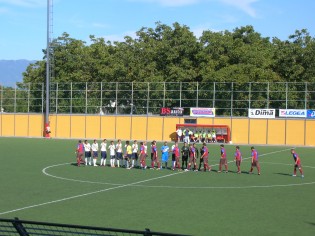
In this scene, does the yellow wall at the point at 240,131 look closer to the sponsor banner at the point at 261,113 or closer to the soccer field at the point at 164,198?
the sponsor banner at the point at 261,113

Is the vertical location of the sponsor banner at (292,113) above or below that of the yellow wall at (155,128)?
above

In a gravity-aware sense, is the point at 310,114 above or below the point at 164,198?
above

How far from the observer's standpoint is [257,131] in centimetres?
5978

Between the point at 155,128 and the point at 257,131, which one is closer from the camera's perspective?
the point at 257,131

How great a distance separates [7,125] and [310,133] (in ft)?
121

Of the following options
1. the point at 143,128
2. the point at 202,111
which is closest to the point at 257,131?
the point at 202,111

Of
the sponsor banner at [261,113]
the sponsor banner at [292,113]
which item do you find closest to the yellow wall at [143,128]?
the sponsor banner at [261,113]

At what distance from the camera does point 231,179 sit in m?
28.5

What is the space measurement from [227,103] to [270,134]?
673 centimetres

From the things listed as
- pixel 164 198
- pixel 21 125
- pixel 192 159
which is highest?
pixel 21 125

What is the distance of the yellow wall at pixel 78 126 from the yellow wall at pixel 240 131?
18231 millimetres

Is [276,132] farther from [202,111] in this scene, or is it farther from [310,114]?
[202,111]

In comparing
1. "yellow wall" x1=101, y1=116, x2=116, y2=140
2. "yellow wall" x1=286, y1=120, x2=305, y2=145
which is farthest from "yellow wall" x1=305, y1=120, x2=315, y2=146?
"yellow wall" x1=101, y1=116, x2=116, y2=140

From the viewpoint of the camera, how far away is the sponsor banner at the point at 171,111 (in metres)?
63.2
